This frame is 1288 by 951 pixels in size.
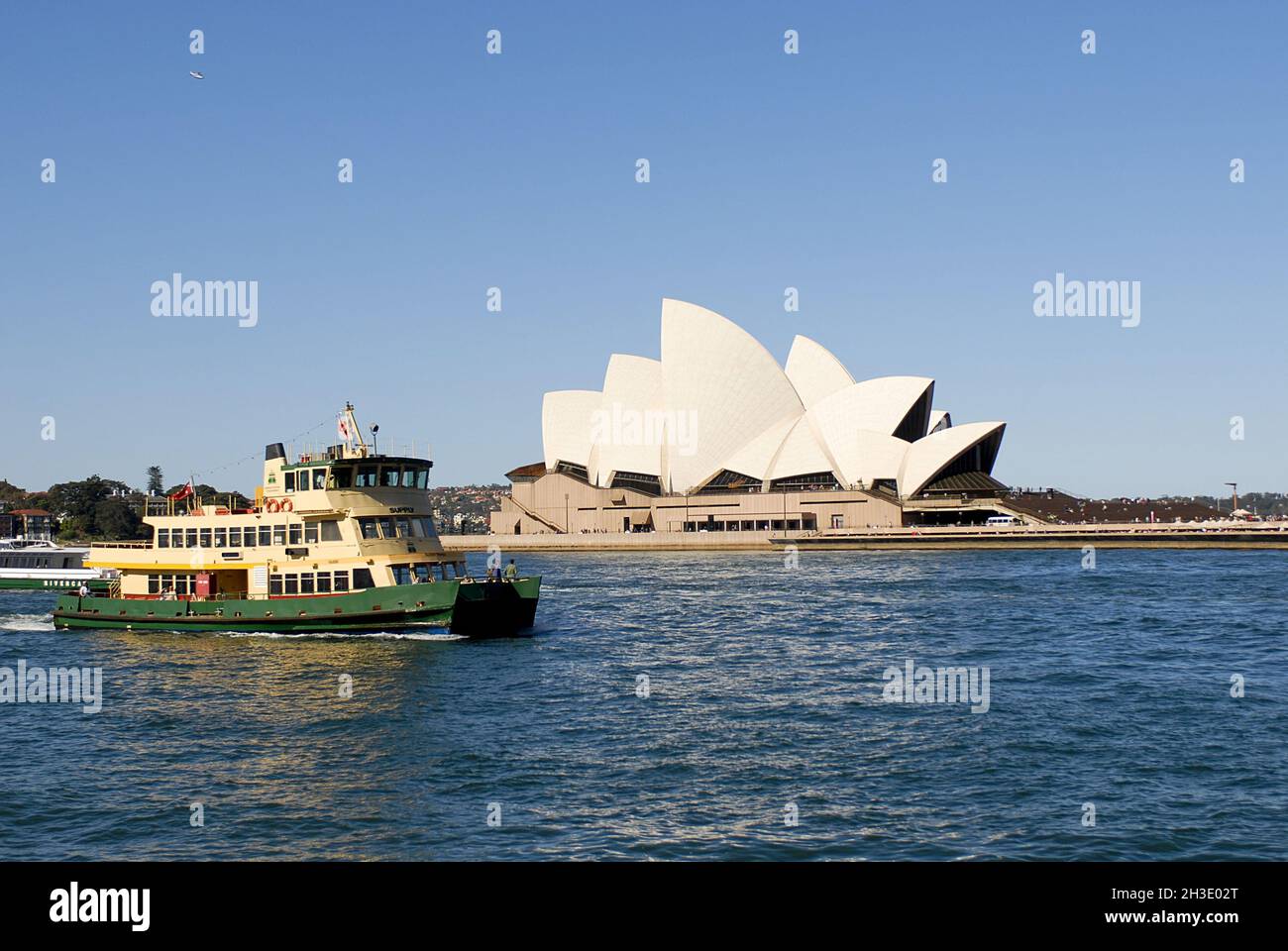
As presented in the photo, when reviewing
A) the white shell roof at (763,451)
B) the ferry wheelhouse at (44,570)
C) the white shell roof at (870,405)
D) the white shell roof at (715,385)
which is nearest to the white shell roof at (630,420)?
the white shell roof at (715,385)

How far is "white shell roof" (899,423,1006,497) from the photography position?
4604 inches

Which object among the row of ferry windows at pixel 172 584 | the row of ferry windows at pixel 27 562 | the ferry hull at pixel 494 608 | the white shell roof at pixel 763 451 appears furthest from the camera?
the white shell roof at pixel 763 451

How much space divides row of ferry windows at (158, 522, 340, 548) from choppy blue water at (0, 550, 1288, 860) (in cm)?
346

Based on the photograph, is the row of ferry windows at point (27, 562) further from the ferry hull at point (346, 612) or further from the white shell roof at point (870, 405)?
the white shell roof at point (870, 405)

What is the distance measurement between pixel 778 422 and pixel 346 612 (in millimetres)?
92856

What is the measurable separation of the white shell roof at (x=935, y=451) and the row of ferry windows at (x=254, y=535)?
3468 inches

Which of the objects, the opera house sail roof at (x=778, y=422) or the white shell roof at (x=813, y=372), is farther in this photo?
the white shell roof at (x=813, y=372)

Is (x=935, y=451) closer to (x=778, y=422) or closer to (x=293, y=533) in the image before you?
(x=778, y=422)

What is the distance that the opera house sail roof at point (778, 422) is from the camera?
120 metres

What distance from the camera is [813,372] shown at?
131 m

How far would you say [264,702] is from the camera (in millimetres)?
27219

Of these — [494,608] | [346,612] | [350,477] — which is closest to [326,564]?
[346,612]

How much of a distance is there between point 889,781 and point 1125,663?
52.3ft

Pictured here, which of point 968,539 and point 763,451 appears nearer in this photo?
point 968,539
